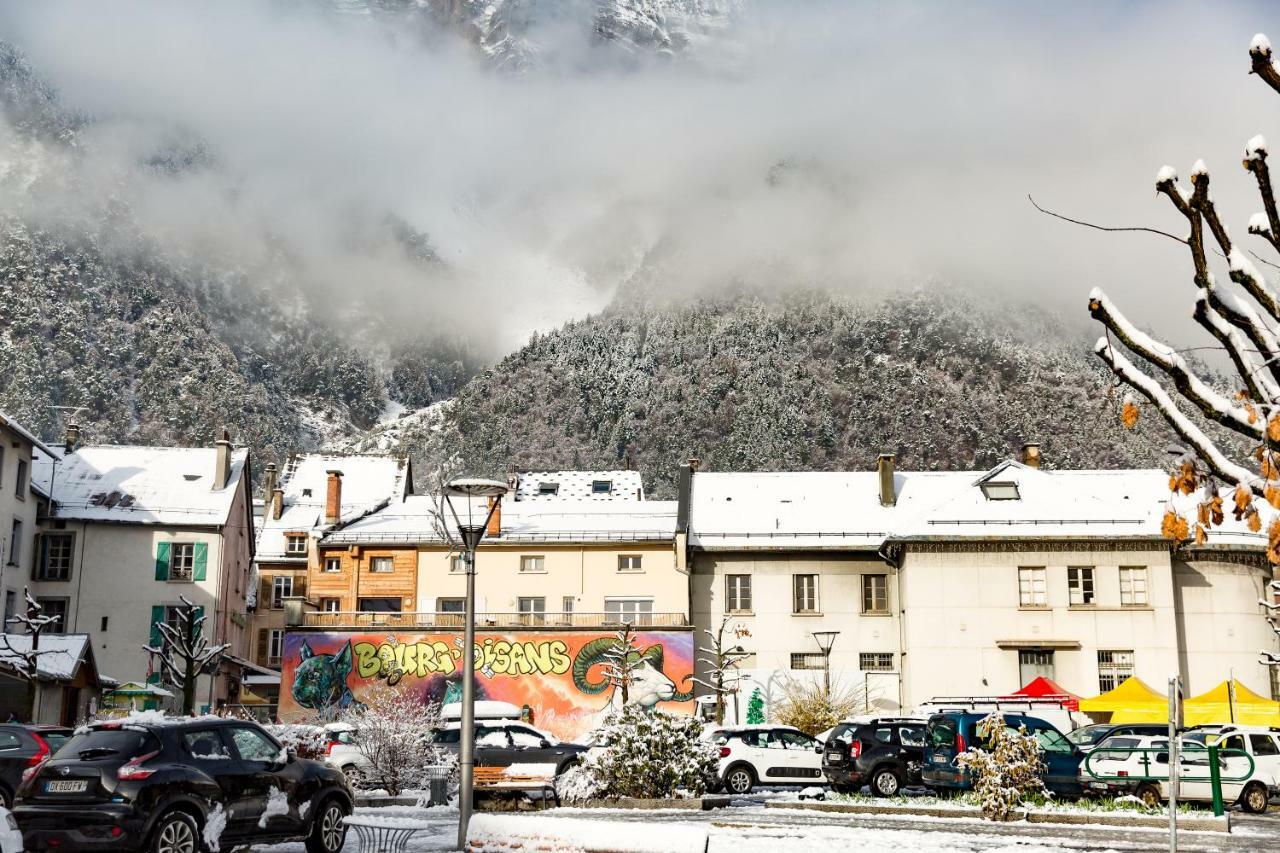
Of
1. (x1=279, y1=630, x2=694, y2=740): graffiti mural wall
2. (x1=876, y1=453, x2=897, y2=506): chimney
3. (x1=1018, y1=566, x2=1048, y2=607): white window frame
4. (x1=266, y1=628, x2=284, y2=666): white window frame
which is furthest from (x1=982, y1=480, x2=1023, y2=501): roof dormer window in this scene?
(x1=266, y1=628, x2=284, y2=666): white window frame

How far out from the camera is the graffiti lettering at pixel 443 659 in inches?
1925

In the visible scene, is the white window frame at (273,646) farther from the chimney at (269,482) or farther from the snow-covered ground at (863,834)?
the snow-covered ground at (863,834)

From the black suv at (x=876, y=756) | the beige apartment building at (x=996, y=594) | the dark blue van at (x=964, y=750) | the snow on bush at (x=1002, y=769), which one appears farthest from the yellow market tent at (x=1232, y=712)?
the snow on bush at (x=1002, y=769)

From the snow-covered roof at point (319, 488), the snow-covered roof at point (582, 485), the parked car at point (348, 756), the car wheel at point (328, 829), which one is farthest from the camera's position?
the snow-covered roof at point (582, 485)

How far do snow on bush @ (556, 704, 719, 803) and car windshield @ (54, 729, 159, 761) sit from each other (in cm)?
942

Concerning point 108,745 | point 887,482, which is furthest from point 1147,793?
point 887,482

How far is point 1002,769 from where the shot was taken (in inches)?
822

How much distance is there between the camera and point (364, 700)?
47.8m

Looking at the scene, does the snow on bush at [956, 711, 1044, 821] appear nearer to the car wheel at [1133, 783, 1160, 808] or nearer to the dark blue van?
the dark blue van

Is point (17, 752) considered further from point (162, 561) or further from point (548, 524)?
point (162, 561)

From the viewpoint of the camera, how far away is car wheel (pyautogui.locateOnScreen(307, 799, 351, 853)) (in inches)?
617

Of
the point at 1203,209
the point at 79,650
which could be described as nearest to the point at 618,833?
the point at 1203,209

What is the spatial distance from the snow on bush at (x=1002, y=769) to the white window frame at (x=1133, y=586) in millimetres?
26846

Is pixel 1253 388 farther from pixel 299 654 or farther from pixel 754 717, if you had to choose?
pixel 299 654
